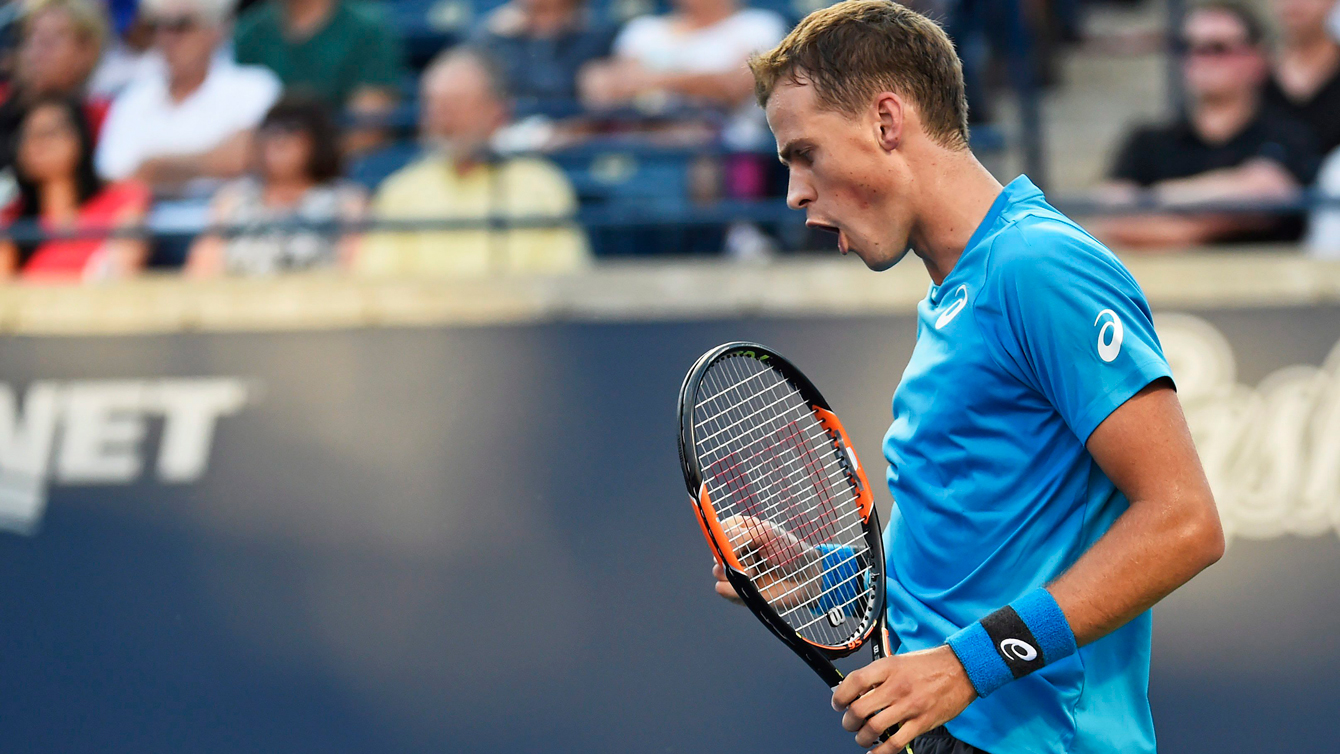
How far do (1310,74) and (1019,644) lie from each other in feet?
13.0

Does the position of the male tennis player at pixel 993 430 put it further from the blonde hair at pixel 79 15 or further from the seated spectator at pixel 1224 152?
the blonde hair at pixel 79 15

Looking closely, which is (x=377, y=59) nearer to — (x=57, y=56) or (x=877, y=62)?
(x=57, y=56)

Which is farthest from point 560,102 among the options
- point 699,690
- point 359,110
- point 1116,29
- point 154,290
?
point 1116,29

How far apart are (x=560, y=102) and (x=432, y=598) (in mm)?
1980

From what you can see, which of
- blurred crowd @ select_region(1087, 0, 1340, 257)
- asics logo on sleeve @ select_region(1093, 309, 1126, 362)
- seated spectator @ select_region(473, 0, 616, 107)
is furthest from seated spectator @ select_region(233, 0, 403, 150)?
asics logo on sleeve @ select_region(1093, 309, 1126, 362)

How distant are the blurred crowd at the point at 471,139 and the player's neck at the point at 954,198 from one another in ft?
9.02

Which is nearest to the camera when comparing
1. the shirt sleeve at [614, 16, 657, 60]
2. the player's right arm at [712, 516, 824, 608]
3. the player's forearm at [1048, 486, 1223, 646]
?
the player's forearm at [1048, 486, 1223, 646]

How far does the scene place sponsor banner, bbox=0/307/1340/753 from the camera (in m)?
4.44

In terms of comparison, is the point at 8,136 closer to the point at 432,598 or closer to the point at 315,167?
the point at 315,167

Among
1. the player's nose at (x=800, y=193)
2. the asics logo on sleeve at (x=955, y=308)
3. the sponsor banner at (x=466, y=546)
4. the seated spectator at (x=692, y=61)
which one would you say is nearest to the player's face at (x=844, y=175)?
the player's nose at (x=800, y=193)

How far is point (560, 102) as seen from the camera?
208 inches

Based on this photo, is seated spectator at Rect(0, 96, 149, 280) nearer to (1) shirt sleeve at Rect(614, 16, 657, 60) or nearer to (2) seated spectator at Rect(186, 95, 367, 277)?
(2) seated spectator at Rect(186, 95, 367, 277)

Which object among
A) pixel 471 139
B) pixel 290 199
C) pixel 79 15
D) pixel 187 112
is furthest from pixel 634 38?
pixel 79 15

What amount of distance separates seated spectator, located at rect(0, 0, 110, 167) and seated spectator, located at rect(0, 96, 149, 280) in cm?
11
